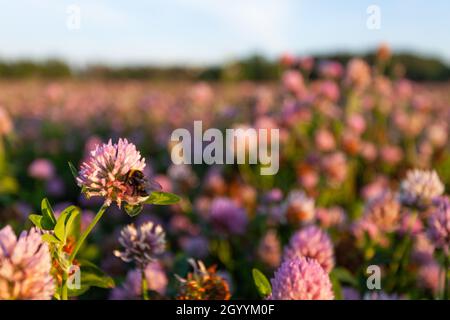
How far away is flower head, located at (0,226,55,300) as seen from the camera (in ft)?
2.02

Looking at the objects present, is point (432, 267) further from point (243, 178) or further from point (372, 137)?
point (372, 137)

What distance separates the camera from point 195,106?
338 cm

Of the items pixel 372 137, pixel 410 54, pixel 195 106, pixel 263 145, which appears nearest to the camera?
pixel 263 145

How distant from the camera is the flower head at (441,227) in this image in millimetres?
1054

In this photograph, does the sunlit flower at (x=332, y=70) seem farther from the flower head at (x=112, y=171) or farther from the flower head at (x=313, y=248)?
the flower head at (x=112, y=171)

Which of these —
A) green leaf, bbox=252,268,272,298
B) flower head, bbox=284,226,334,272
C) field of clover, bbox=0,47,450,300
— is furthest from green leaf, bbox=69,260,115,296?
flower head, bbox=284,226,334,272

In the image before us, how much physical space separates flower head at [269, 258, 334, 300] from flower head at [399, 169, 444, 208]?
56 cm

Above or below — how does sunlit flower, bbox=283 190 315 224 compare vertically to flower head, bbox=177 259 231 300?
above

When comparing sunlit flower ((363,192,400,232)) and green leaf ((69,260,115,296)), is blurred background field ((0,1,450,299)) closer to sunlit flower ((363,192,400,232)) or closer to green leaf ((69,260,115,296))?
sunlit flower ((363,192,400,232))

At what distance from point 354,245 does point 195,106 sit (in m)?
1.99

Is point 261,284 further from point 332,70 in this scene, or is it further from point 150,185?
point 332,70

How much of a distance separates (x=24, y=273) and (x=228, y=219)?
1018 mm
